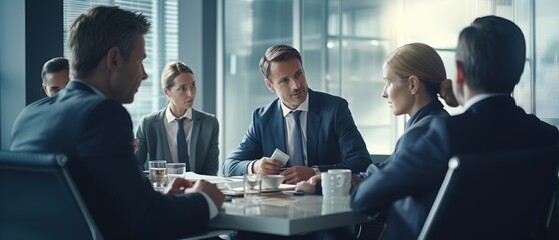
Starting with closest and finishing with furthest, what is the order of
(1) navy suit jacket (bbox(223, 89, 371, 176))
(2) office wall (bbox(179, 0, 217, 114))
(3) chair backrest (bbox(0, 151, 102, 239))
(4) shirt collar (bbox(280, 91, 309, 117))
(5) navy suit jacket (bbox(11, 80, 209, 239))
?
1. (3) chair backrest (bbox(0, 151, 102, 239))
2. (5) navy suit jacket (bbox(11, 80, 209, 239))
3. (1) navy suit jacket (bbox(223, 89, 371, 176))
4. (4) shirt collar (bbox(280, 91, 309, 117))
5. (2) office wall (bbox(179, 0, 217, 114))

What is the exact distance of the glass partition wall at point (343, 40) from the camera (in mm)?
Result: 5918

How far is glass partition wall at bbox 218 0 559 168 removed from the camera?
233 inches

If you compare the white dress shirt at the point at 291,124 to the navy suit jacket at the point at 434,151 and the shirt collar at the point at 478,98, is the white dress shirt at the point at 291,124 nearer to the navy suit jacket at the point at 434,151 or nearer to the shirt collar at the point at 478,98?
the navy suit jacket at the point at 434,151

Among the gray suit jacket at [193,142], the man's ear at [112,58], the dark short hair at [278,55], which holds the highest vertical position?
the dark short hair at [278,55]

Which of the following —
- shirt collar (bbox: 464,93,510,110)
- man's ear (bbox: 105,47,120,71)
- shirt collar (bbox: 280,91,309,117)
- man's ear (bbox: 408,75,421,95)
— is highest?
man's ear (bbox: 105,47,120,71)

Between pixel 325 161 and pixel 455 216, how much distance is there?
6.11 ft

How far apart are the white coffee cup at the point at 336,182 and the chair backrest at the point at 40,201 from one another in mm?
942

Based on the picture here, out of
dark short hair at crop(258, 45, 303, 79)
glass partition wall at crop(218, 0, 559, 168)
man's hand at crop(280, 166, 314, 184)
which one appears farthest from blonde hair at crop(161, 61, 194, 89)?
man's hand at crop(280, 166, 314, 184)

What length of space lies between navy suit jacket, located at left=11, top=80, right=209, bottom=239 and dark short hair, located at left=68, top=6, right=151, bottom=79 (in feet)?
0.55

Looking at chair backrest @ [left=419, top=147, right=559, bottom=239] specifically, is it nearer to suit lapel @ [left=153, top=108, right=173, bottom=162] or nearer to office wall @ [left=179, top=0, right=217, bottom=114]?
suit lapel @ [left=153, top=108, right=173, bottom=162]

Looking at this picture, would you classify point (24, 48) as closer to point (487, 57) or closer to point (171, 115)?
point (171, 115)

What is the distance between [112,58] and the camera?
7.57 ft

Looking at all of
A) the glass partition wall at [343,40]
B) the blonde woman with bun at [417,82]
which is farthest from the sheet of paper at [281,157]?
the glass partition wall at [343,40]

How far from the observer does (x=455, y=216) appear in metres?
1.99
